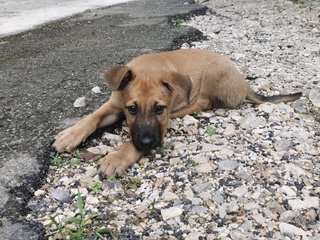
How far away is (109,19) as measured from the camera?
32.7ft

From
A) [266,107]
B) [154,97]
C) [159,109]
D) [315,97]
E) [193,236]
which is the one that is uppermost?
[154,97]

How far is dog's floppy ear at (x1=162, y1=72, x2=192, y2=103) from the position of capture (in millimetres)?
4695

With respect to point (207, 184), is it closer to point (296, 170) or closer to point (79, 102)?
point (296, 170)

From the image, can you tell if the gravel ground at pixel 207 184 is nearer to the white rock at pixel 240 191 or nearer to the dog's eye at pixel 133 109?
the white rock at pixel 240 191

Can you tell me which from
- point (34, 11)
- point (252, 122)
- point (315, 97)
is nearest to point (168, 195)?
point (252, 122)

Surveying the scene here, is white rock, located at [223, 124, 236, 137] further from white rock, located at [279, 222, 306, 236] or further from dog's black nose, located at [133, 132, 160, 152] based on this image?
white rock, located at [279, 222, 306, 236]

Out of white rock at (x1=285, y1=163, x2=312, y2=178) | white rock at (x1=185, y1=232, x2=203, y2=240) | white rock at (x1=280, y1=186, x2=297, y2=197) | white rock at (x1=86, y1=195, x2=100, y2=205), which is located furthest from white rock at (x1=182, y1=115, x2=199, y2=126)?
white rock at (x1=185, y1=232, x2=203, y2=240)

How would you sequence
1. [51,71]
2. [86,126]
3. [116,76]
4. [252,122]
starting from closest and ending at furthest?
[116,76]
[86,126]
[252,122]
[51,71]

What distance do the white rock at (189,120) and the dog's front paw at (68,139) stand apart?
1138 mm

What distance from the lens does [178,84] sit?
4730 mm

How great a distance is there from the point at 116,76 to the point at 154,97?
1.27ft

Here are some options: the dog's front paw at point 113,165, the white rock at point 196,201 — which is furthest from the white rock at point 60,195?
the white rock at point 196,201

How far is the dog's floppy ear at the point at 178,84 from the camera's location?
15.4ft

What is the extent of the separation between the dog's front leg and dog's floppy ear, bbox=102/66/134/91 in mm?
529
